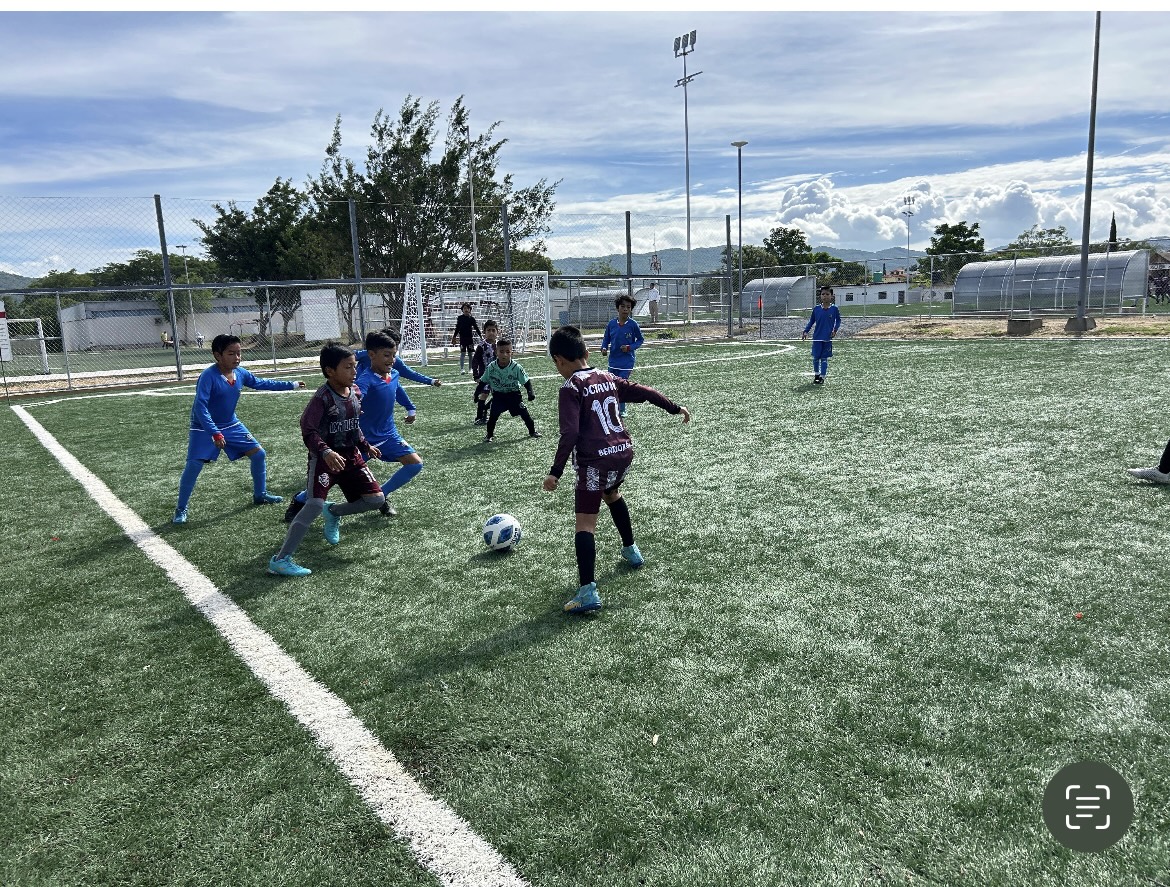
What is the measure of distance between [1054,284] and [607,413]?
28552mm

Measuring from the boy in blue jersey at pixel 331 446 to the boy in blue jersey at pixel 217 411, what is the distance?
1426mm

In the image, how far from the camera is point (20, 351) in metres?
30.2

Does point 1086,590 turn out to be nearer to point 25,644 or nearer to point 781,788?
point 781,788

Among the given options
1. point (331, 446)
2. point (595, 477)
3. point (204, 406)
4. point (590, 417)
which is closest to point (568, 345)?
point (590, 417)

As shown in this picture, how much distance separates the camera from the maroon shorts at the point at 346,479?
17.0ft

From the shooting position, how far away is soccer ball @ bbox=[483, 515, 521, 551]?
5.50m

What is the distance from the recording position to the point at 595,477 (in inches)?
175

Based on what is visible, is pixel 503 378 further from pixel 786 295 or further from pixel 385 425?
pixel 786 295

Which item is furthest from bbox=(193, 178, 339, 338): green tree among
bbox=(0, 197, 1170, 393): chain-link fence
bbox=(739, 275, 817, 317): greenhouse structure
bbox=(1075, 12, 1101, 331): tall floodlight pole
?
bbox=(1075, 12, 1101, 331): tall floodlight pole

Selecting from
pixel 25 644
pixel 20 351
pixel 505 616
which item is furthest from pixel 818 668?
pixel 20 351

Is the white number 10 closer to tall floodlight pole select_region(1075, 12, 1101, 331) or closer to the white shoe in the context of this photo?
the white shoe

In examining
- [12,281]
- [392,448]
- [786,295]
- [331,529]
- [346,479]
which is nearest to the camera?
[346,479]

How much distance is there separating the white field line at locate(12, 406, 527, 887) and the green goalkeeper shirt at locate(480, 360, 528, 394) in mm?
4823

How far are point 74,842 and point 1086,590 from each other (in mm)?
4995
